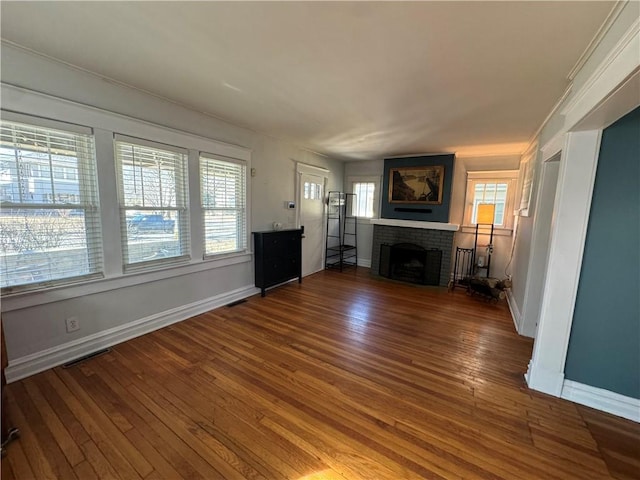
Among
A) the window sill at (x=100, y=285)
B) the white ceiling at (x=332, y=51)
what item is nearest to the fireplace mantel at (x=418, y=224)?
the white ceiling at (x=332, y=51)

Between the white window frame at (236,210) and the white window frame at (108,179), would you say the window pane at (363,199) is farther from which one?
the white window frame at (108,179)

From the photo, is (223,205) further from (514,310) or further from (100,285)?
(514,310)

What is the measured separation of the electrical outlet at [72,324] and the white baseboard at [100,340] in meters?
0.11

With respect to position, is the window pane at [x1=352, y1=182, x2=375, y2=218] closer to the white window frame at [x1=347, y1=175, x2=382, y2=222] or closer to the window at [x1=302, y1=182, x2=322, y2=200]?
the white window frame at [x1=347, y1=175, x2=382, y2=222]

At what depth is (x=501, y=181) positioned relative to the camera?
4645mm

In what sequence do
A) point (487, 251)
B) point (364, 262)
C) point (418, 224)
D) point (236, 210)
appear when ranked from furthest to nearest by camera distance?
point (364, 262), point (418, 224), point (487, 251), point (236, 210)

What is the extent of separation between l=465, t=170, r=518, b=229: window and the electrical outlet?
223 inches

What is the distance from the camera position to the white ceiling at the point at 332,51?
140cm

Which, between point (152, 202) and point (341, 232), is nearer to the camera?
point (152, 202)

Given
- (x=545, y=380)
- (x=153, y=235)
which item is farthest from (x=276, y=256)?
(x=545, y=380)

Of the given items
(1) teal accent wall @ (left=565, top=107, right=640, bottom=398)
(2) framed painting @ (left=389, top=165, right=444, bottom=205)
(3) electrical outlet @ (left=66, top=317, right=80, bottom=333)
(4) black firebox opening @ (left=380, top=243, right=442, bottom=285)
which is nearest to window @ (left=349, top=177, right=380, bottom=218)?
(2) framed painting @ (left=389, top=165, right=444, bottom=205)

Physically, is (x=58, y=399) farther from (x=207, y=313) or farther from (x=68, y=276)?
(x=207, y=313)

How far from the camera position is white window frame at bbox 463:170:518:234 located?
15.0ft

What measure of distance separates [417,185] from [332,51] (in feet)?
12.4
